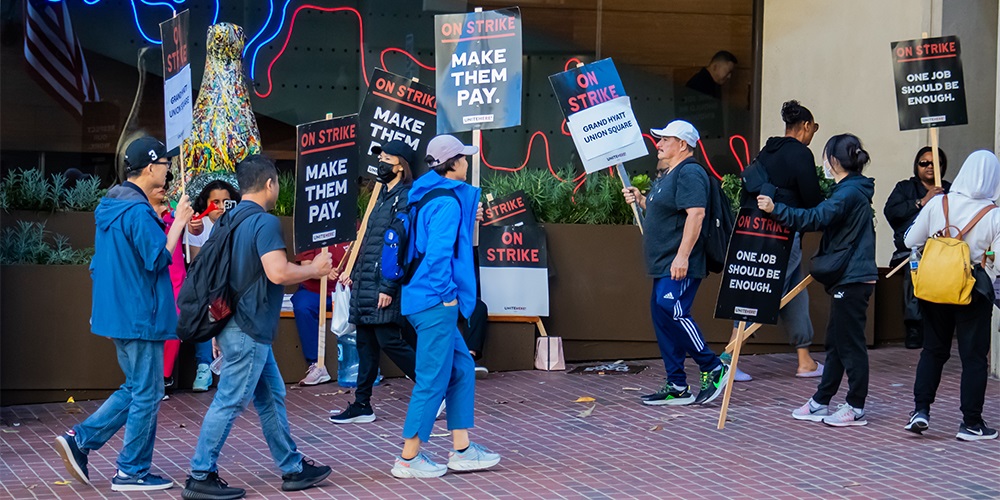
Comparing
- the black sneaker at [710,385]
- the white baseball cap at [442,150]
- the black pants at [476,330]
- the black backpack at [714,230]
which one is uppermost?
the white baseball cap at [442,150]

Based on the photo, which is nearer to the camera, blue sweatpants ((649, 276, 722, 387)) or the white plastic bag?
blue sweatpants ((649, 276, 722, 387))

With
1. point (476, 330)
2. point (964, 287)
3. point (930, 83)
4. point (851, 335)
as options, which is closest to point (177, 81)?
point (476, 330)

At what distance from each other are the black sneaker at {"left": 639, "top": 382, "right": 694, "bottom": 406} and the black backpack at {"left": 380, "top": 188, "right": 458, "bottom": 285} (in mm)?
2669

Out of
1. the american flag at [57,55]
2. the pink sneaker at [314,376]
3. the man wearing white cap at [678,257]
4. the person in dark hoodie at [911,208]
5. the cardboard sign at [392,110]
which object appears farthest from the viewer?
the american flag at [57,55]

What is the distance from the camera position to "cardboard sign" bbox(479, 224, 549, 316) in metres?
Result: 10.5

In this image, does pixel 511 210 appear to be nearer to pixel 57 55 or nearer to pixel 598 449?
pixel 598 449

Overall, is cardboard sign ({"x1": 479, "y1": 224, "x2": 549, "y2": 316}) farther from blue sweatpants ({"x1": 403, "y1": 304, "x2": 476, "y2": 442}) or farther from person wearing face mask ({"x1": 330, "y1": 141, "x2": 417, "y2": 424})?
blue sweatpants ({"x1": 403, "y1": 304, "x2": 476, "y2": 442})

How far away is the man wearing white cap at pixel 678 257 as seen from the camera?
8547 millimetres

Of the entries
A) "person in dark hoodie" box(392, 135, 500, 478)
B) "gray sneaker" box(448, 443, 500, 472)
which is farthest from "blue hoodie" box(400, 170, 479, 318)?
"gray sneaker" box(448, 443, 500, 472)

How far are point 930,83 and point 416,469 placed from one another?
518cm

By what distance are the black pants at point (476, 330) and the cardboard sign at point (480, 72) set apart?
1403 mm

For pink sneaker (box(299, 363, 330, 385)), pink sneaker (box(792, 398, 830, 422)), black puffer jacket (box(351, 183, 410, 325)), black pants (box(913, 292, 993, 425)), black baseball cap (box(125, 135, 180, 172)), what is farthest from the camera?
pink sneaker (box(299, 363, 330, 385))

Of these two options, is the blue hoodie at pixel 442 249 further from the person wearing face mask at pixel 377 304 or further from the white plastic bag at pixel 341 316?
the white plastic bag at pixel 341 316

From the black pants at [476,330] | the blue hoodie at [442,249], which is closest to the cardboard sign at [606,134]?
the black pants at [476,330]
